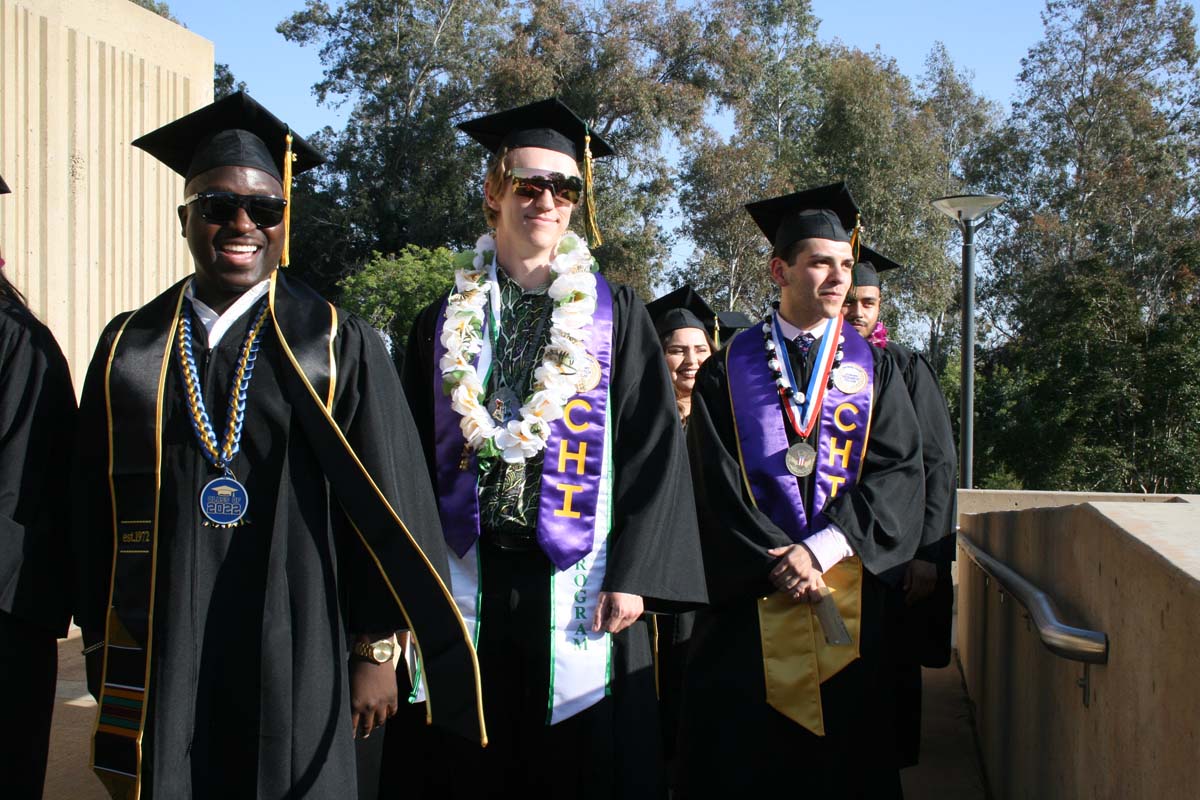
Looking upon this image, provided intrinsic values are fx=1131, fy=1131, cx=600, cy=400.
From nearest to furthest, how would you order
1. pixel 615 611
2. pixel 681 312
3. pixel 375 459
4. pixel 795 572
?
pixel 375 459, pixel 615 611, pixel 795 572, pixel 681 312

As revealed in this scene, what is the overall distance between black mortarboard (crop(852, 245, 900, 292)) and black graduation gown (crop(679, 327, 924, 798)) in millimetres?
1915

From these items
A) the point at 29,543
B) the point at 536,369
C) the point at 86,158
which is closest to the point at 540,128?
the point at 536,369

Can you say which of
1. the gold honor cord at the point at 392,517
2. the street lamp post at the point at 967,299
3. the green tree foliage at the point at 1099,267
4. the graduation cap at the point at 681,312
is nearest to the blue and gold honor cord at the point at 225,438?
the gold honor cord at the point at 392,517

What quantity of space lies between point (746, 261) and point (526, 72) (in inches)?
304

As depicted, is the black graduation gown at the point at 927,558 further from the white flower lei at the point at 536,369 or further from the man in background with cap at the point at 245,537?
the man in background with cap at the point at 245,537

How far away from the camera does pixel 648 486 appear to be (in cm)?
317

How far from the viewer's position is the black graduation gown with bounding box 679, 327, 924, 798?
3869 mm

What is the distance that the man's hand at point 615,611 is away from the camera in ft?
10.0

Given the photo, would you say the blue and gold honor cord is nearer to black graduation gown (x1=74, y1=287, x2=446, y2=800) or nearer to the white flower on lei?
black graduation gown (x1=74, y1=287, x2=446, y2=800)

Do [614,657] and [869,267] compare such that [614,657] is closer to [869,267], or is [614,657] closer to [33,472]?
[33,472]

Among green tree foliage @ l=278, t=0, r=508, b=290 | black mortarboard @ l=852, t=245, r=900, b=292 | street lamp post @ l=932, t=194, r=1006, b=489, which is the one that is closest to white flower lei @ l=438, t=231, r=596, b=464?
black mortarboard @ l=852, t=245, r=900, b=292

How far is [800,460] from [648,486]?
99cm

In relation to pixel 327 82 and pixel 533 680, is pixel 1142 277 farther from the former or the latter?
pixel 533 680

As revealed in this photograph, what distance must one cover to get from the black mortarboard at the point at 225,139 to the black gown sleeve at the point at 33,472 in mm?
583
